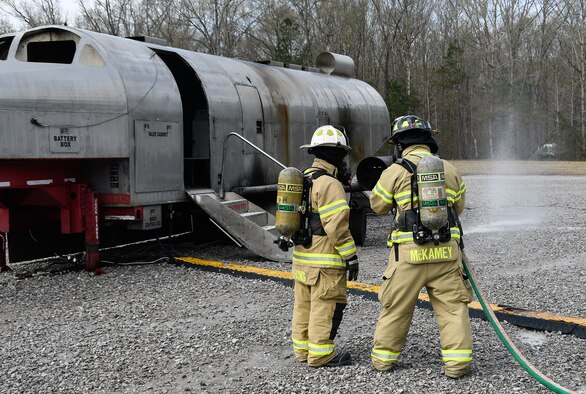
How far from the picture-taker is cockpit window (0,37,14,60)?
9430mm

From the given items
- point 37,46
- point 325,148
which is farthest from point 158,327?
point 37,46

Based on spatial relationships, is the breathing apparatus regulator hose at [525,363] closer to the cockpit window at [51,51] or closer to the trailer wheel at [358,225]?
the trailer wheel at [358,225]

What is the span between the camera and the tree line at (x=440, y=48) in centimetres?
4506

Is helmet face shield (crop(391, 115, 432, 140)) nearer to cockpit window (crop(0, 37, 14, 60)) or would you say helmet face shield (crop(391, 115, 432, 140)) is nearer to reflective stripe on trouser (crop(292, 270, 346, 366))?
reflective stripe on trouser (crop(292, 270, 346, 366))

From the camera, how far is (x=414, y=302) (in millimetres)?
4637

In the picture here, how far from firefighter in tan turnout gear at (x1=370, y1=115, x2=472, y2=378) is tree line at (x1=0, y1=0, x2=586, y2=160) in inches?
1399

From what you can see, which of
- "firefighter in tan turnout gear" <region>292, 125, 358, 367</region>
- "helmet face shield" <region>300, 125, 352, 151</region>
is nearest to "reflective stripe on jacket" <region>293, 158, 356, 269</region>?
"firefighter in tan turnout gear" <region>292, 125, 358, 367</region>

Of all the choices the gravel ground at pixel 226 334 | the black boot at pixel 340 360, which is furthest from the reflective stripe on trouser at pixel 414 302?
the black boot at pixel 340 360

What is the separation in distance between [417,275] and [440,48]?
50997 mm

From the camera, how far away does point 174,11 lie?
153 feet

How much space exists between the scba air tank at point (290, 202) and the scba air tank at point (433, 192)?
97 cm

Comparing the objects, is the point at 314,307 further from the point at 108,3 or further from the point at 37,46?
the point at 108,3

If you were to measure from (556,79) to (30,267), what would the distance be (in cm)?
5059

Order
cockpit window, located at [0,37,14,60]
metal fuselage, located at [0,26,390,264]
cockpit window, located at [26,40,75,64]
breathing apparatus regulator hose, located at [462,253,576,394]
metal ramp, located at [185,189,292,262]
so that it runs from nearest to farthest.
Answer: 1. breathing apparatus regulator hose, located at [462,253,576,394]
2. metal fuselage, located at [0,26,390,264]
3. cockpit window, located at [26,40,75,64]
4. metal ramp, located at [185,189,292,262]
5. cockpit window, located at [0,37,14,60]
